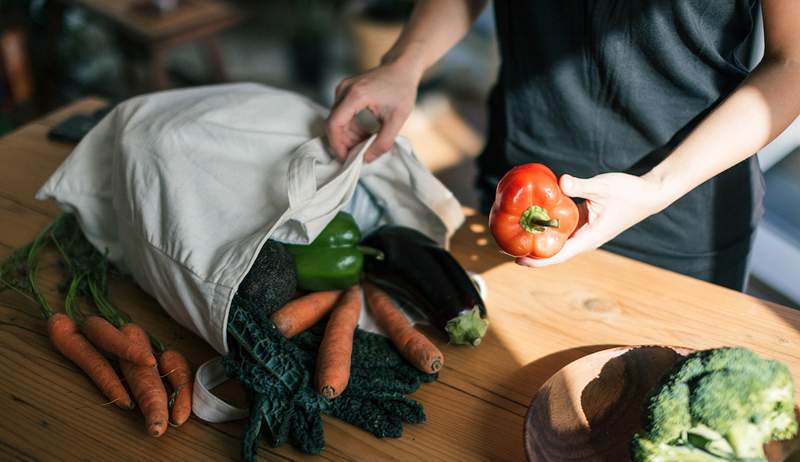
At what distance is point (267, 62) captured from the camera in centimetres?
454

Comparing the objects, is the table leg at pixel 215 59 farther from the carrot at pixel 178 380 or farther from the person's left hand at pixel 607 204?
the person's left hand at pixel 607 204

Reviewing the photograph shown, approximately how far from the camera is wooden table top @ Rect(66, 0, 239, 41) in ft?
10.5

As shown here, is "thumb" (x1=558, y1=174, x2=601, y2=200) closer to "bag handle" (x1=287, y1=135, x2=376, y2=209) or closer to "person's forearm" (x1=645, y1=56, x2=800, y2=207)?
"person's forearm" (x1=645, y1=56, x2=800, y2=207)

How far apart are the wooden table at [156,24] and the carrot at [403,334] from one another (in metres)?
2.38

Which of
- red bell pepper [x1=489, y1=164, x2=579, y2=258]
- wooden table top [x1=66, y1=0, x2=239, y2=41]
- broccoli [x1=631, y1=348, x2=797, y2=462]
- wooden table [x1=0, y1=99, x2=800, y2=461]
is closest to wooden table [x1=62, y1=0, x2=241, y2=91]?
wooden table top [x1=66, y1=0, x2=239, y2=41]

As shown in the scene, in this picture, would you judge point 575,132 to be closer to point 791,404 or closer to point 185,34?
point 791,404

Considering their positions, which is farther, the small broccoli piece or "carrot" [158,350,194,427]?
"carrot" [158,350,194,427]

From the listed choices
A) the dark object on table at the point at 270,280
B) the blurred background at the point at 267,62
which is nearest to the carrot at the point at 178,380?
the dark object on table at the point at 270,280

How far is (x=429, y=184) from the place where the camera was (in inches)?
49.9

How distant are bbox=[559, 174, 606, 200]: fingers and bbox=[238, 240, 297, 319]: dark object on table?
1.45 ft

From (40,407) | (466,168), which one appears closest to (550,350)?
(40,407)

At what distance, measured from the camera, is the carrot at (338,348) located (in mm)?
998

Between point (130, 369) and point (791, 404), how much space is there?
0.90 metres

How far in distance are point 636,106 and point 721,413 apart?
2.07ft
